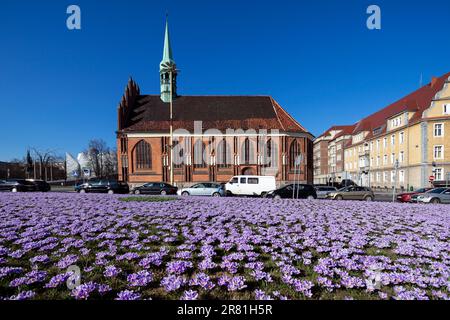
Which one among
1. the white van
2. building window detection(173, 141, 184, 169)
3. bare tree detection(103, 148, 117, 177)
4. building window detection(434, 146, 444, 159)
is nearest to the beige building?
building window detection(434, 146, 444, 159)

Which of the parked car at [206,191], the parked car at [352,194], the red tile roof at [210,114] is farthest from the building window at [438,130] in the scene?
the parked car at [206,191]

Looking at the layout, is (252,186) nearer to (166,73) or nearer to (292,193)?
(292,193)

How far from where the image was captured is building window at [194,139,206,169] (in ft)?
115

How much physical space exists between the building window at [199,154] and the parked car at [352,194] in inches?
803

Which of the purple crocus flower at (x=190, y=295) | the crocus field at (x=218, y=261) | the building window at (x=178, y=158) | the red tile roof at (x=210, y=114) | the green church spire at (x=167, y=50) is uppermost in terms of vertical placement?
the green church spire at (x=167, y=50)

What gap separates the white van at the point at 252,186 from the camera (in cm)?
2055

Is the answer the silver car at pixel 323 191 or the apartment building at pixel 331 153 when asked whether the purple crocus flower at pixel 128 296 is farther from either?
the apartment building at pixel 331 153

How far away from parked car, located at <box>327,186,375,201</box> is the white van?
5.60 meters

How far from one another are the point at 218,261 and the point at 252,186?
55.1ft

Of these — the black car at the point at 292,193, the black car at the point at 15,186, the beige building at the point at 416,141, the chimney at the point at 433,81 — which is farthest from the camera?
the chimney at the point at 433,81

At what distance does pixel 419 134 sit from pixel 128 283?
4676cm

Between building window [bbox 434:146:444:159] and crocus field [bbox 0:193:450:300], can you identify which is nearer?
crocus field [bbox 0:193:450:300]

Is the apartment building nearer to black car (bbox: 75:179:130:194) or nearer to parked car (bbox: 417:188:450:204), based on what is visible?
parked car (bbox: 417:188:450:204)
